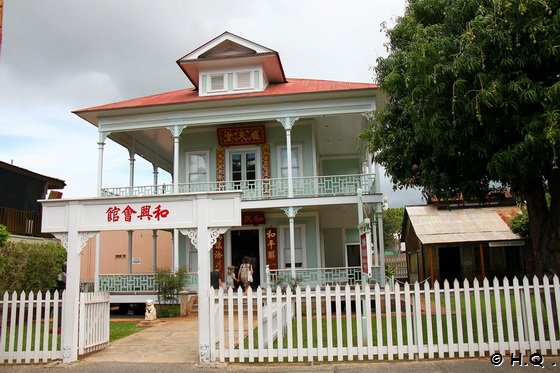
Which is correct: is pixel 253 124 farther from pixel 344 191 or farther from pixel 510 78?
pixel 510 78

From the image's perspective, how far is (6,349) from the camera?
8.23 metres

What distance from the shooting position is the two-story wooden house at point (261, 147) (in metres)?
17.3

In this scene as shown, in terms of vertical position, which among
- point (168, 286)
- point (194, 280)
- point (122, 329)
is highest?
point (194, 280)

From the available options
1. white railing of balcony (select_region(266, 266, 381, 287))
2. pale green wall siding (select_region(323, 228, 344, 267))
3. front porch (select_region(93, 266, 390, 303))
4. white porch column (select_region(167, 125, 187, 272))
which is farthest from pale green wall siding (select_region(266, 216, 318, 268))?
white porch column (select_region(167, 125, 187, 272))

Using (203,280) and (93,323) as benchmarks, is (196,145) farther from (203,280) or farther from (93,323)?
(203,280)

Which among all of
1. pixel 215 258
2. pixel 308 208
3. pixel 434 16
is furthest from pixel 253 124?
pixel 434 16

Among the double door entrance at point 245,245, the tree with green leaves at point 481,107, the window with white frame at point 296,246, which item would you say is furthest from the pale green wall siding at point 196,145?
the tree with green leaves at point 481,107

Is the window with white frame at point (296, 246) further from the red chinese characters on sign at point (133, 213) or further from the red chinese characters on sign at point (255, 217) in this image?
the red chinese characters on sign at point (133, 213)

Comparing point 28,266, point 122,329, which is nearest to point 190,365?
point 122,329

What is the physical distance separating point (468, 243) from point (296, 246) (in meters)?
9.13

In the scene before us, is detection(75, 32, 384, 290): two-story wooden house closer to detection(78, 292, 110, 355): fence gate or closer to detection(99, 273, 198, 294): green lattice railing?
detection(99, 273, 198, 294): green lattice railing

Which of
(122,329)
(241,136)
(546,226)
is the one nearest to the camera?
(546,226)

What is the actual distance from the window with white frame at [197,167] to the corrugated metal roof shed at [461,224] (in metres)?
10.4

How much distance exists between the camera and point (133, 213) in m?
8.22
